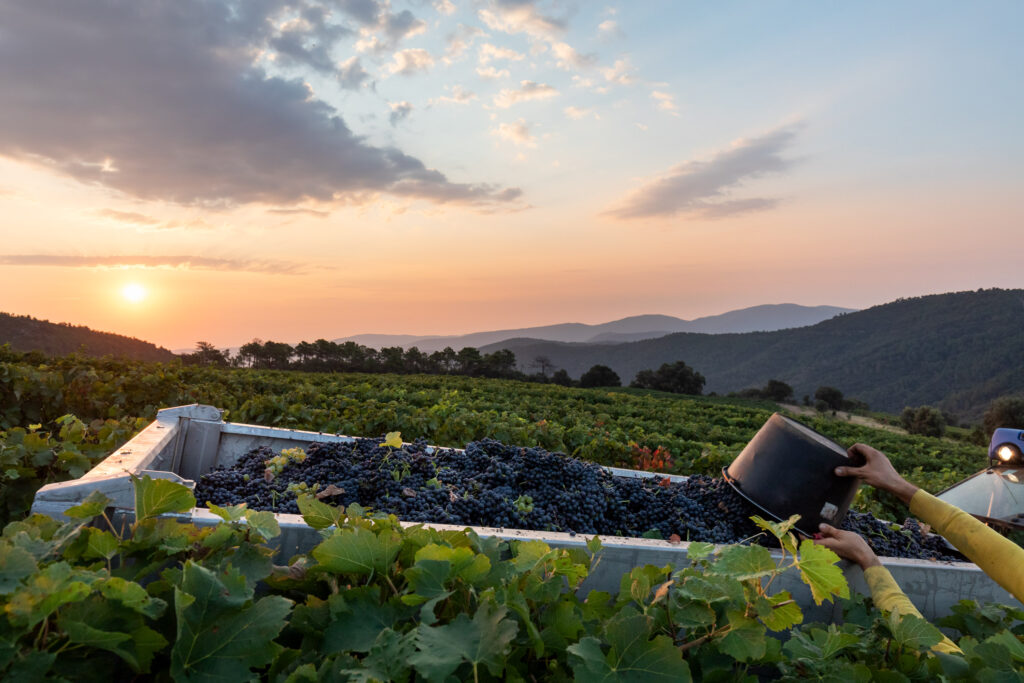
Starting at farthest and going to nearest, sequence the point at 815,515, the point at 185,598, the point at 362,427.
Result: 1. the point at 362,427
2. the point at 815,515
3. the point at 185,598

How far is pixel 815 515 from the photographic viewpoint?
2.83 meters

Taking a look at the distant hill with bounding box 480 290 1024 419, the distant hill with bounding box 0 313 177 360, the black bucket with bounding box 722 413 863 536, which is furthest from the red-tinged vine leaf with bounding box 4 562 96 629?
the distant hill with bounding box 480 290 1024 419

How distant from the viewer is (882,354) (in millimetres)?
110812

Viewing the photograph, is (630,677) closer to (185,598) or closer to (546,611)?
(546,611)

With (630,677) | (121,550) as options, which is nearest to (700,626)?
(630,677)

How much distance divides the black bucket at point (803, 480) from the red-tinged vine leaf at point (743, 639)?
2.02 metres

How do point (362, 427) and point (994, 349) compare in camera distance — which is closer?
point (362, 427)

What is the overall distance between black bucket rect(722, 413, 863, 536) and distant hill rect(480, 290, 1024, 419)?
77.9 m

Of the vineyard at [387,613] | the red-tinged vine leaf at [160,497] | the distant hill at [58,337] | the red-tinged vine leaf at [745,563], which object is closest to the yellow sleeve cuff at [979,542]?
the vineyard at [387,613]

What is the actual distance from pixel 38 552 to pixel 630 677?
101 centimetres

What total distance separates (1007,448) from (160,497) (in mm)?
5171

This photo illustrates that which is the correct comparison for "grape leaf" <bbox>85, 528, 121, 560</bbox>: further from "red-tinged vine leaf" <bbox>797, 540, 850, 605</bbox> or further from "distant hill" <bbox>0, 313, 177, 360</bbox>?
"distant hill" <bbox>0, 313, 177, 360</bbox>

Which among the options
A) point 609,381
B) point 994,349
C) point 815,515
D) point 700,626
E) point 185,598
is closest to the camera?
point 185,598

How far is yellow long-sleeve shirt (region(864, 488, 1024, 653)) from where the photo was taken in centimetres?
218
